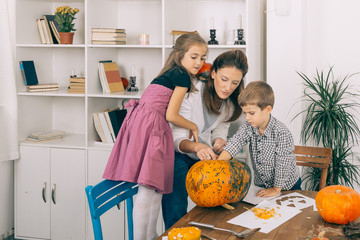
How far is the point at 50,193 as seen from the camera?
3637 mm

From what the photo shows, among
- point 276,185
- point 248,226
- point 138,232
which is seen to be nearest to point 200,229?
point 248,226

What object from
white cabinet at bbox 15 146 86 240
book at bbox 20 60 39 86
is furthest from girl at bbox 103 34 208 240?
book at bbox 20 60 39 86

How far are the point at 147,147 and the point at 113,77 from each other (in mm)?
1323

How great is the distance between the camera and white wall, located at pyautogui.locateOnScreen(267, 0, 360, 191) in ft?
10.9

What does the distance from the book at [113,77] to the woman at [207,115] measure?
1136 millimetres

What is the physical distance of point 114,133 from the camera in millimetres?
3541

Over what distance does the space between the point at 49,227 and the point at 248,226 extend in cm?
243

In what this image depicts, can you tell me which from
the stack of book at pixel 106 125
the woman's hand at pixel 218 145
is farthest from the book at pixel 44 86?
the woman's hand at pixel 218 145

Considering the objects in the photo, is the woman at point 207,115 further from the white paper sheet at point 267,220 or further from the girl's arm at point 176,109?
the white paper sheet at point 267,220

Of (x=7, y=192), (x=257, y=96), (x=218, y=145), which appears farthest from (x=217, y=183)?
(x=7, y=192)

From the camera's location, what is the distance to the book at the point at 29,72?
360 cm

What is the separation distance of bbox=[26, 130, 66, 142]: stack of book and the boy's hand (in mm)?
2202

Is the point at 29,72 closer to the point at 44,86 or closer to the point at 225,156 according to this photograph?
the point at 44,86

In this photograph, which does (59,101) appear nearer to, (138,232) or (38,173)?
(38,173)
